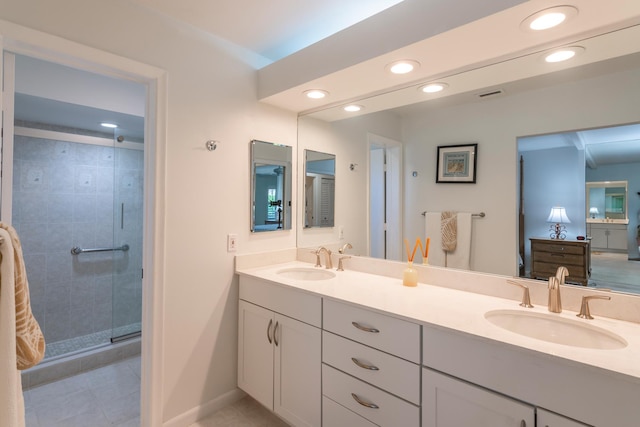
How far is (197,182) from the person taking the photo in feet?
6.24

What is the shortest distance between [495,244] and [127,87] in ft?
9.11

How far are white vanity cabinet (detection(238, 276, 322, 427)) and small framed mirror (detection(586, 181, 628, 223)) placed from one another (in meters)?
1.29

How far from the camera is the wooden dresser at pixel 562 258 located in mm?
1374

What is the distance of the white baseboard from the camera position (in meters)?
1.83

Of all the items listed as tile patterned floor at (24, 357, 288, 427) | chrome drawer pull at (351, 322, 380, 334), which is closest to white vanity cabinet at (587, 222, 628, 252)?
chrome drawer pull at (351, 322, 380, 334)

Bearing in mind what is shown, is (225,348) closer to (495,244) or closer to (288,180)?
(288,180)

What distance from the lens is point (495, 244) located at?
1626 mm

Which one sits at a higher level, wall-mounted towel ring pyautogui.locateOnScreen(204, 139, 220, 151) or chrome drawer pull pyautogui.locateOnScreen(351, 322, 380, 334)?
wall-mounted towel ring pyautogui.locateOnScreen(204, 139, 220, 151)

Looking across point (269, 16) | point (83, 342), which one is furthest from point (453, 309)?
point (83, 342)

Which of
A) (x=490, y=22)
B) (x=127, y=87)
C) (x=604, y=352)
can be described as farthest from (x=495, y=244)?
(x=127, y=87)

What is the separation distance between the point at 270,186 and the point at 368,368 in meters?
1.41

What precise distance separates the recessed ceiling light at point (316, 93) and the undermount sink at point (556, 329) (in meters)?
1.54

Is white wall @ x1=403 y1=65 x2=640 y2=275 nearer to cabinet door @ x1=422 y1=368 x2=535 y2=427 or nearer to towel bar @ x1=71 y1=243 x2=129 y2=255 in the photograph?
cabinet door @ x1=422 y1=368 x2=535 y2=427

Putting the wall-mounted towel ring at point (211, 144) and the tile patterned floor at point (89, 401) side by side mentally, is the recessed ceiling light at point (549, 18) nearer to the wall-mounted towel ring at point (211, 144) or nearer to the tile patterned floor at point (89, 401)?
the wall-mounted towel ring at point (211, 144)
